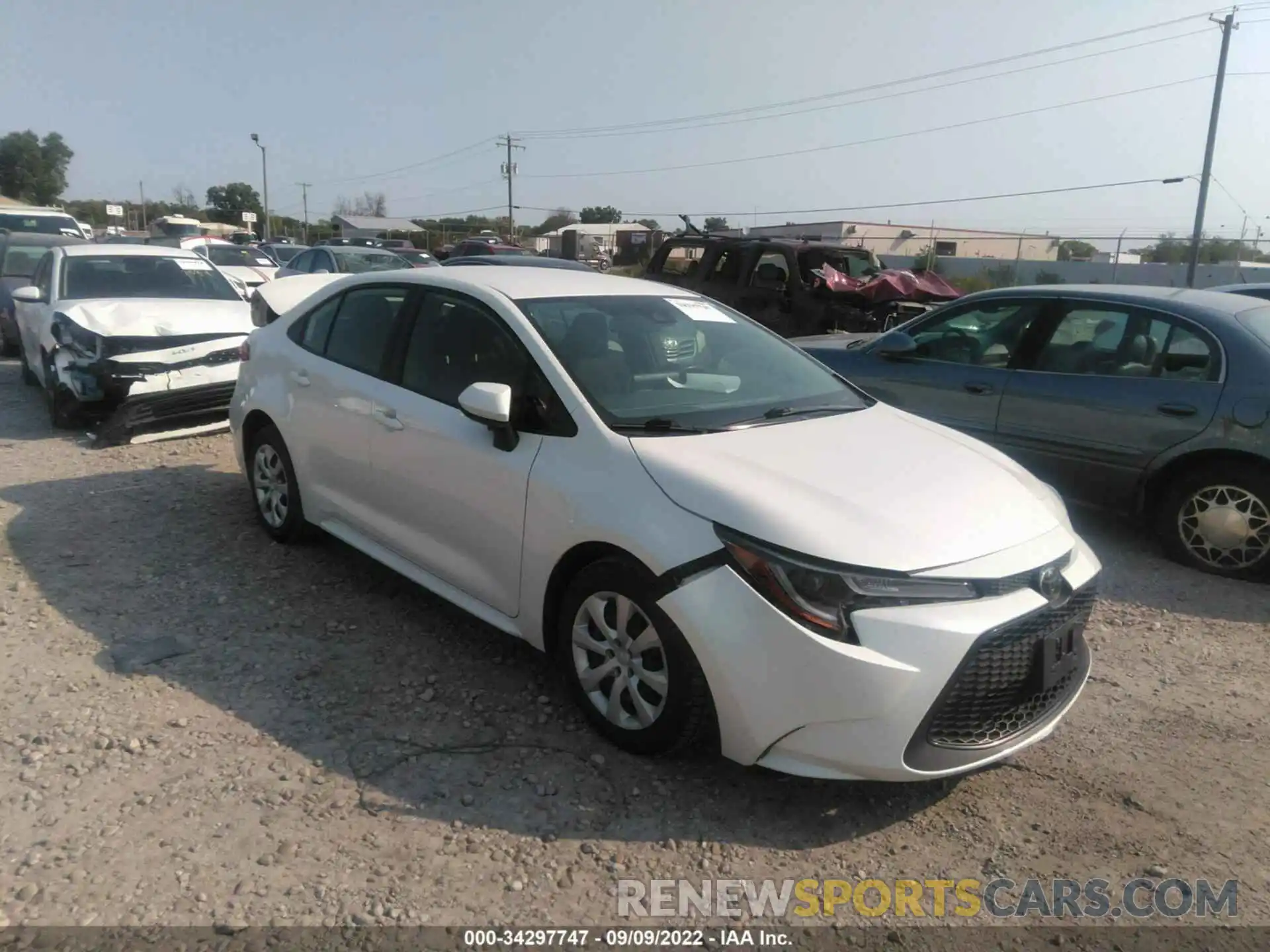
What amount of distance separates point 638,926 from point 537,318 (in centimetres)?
233

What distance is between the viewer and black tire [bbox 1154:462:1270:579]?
517cm

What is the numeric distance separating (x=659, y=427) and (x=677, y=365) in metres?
0.64

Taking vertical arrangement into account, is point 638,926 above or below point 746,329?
below

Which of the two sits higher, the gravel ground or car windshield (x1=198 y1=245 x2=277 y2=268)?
car windshield (x1=198 y1=245 x2=277 y2=268)

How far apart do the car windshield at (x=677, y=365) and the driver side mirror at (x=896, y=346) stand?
2068 mm

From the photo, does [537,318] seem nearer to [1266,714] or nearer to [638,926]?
[638,926]

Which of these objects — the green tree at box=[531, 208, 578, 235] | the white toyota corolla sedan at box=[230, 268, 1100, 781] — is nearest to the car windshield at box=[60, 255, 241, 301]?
the white toyota corolla sedan at box=[230, 268, 1100, 781]

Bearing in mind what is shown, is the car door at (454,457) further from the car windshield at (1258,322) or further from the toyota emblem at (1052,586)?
the car windshield at (1258,322)

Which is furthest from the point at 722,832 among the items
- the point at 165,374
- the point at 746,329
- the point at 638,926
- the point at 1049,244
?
the point at 1049,244

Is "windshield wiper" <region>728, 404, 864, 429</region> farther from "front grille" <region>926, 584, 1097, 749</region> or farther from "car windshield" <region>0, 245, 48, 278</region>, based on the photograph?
"car windshield" <region>0, 245, 48, 278</region>

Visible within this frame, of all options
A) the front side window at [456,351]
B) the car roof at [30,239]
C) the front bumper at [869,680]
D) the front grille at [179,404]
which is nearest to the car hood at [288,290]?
the front grille at [179,404]

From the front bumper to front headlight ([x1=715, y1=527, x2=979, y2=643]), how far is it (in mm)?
29

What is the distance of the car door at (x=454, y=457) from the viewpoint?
3.65 meters

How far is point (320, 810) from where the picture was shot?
3047 mm
